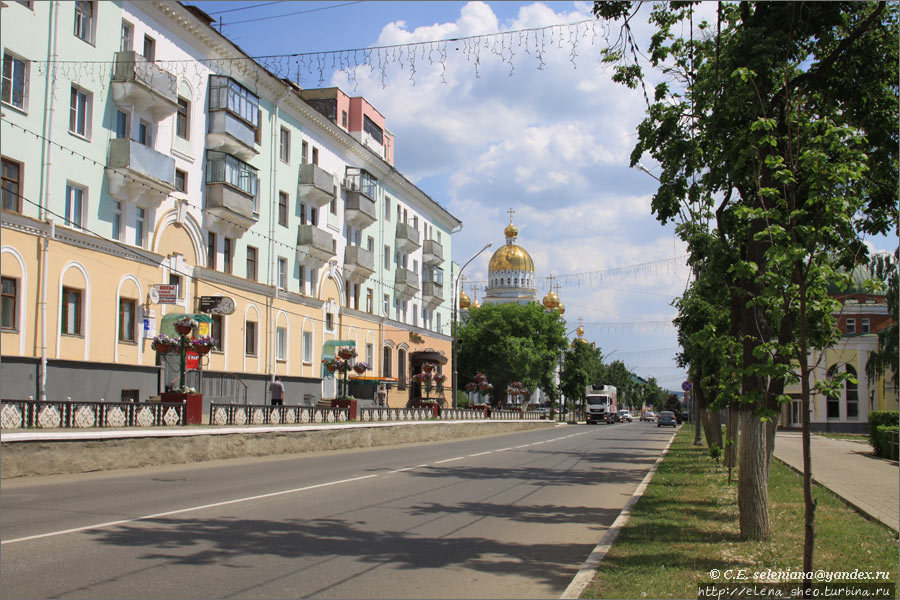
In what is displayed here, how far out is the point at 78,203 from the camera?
2598 centimetres

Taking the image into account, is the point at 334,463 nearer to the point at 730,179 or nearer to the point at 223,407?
the point at 223,407

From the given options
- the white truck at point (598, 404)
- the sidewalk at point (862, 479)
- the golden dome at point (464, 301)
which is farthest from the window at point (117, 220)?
the golden dome at point (464, 301)

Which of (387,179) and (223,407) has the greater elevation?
(387,179)

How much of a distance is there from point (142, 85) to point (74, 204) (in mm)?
4814

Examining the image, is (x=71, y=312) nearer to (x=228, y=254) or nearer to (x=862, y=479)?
(x=228, y=254)

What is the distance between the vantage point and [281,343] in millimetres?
39281

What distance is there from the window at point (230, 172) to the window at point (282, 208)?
11.0 feet

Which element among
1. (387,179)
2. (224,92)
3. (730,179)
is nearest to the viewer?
(730,179)

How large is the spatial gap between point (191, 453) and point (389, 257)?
3499 cm

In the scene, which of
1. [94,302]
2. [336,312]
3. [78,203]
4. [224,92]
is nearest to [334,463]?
[94,302]

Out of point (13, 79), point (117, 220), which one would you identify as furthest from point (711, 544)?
point (117, 220)

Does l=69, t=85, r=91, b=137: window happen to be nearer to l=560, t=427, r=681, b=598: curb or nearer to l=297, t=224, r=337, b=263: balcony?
l=297, t=224, r=337, b=263: balcony

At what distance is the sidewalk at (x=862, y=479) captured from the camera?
1238 cm

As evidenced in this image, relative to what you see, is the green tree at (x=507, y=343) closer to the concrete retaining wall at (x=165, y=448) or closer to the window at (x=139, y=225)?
the concrete retaining wall at (x=165, y=448)
